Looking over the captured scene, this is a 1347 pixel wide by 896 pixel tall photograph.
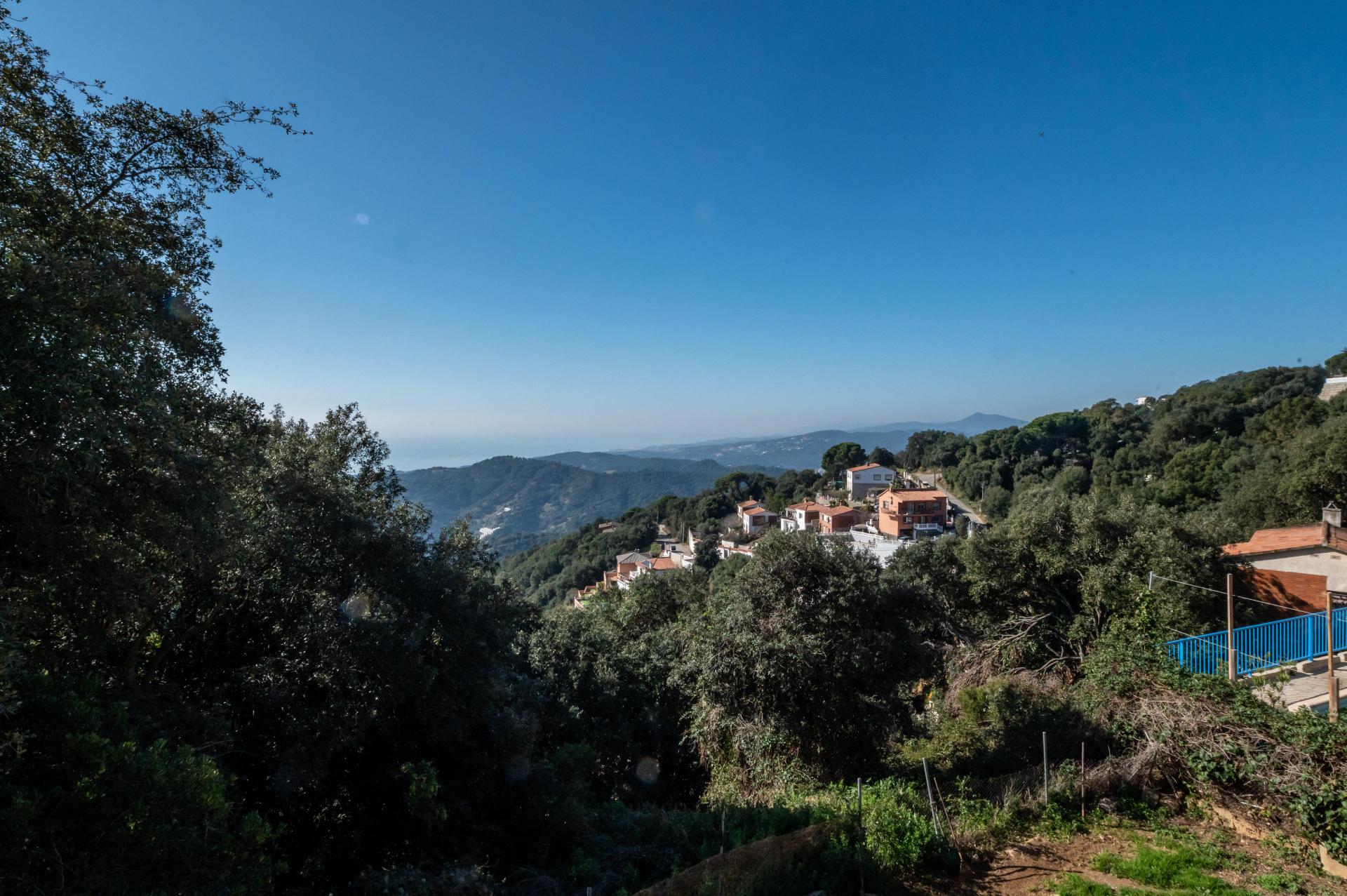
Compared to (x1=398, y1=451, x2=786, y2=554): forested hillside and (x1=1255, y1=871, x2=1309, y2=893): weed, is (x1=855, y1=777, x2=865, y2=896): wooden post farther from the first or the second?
(x1=398, y1=451, x2=786, y2=554): forested hillside

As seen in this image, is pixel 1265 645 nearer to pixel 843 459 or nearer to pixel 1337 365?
pixel 1337 365

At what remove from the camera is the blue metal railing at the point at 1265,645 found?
8.99 m

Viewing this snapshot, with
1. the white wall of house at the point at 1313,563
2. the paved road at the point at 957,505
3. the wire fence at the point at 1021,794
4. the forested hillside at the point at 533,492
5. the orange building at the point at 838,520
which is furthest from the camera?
the forested hillside at the point at 533,492

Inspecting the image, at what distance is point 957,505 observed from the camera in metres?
61.4

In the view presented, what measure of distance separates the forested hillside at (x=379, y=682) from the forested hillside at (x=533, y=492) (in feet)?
351

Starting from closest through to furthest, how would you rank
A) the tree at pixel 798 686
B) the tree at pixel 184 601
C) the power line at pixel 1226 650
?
the tree at pixel 184 601
the power line at pixel 1226 650
the tree at pixel 798 686

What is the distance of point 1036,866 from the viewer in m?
5.78

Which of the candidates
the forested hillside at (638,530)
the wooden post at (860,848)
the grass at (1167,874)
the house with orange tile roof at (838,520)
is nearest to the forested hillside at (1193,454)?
the grass at (1167,874)

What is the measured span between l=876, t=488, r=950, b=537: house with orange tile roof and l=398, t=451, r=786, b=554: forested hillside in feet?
259

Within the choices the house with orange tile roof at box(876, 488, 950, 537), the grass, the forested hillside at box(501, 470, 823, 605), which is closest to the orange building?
the house with orange tile roof at box(876, 488, 950, 537)

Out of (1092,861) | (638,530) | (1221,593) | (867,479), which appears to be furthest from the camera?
(638,530)

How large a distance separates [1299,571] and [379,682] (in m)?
18.0

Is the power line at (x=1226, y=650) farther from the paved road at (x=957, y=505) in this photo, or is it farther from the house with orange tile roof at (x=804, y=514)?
the house with orange tile roof at (x=804, y=514)

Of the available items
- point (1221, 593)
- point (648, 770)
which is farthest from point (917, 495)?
point (648, 770)
